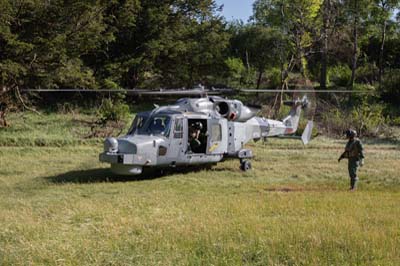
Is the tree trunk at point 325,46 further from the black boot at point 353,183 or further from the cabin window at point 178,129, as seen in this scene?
the black boot at point 353,183

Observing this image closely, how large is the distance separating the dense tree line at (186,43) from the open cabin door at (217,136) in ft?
29.7

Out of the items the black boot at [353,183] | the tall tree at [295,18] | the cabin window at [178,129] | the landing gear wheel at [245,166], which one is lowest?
the landing gear wheel at [245,166]

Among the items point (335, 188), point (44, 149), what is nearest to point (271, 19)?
point (44, 149)

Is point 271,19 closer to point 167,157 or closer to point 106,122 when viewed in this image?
point 106,122

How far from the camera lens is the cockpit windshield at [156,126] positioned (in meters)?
13.3

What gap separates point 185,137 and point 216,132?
Result: 3.73ft

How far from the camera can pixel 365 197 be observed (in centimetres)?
966

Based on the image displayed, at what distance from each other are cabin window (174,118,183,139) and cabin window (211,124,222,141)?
1121 millimetres

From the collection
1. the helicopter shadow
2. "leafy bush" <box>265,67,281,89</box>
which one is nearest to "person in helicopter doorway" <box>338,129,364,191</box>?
the helicopter shadow

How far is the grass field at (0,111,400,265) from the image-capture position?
5352 millimetres

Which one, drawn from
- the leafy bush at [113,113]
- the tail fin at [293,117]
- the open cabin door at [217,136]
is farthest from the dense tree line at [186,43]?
the tail fin at [293,117]

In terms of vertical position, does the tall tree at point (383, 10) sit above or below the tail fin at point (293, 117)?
above

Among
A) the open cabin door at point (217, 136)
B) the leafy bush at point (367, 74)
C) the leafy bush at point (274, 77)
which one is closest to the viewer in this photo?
the open cabin door at point (217, 136)

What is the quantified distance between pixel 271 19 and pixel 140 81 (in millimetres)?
9972
